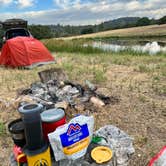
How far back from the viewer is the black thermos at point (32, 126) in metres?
1.85

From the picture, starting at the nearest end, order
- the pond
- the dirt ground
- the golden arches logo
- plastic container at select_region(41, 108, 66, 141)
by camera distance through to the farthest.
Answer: the golden arches logo < plastic container at select_region(41, 108, 66, 141) < the dirt ground < the pond

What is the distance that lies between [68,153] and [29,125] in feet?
1.37

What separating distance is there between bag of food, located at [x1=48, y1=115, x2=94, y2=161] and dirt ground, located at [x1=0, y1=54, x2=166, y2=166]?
56 cm

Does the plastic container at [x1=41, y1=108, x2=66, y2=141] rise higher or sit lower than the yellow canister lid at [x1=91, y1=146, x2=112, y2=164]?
higher

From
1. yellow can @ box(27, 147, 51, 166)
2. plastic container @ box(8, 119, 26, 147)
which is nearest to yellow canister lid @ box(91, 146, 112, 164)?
yellow can @ box(27, 147, 51, 166)

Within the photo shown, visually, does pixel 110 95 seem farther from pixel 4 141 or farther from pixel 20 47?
pixel 20 47

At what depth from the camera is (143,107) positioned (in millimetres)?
3609

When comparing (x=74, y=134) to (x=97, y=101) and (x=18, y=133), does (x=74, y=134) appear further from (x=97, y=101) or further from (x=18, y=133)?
(x=97, y=101)

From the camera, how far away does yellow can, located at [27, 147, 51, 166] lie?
1930 millimetres

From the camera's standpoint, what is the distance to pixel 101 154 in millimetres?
2229

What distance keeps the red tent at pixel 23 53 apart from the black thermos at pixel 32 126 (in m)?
5.17

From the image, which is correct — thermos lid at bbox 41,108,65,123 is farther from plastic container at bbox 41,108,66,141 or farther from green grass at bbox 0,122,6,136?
green grass at bbox 0,122,6,136

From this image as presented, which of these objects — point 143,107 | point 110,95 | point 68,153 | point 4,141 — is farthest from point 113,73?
point 68,153

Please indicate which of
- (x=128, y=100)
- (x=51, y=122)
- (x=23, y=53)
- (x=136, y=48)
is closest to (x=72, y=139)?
(x=51, y=122)
